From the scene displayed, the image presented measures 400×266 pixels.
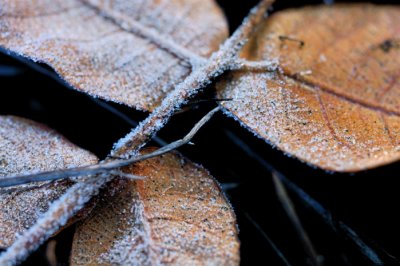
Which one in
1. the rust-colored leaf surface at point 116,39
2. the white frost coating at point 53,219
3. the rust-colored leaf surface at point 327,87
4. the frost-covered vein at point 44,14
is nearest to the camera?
the white frost coating at point 53,219

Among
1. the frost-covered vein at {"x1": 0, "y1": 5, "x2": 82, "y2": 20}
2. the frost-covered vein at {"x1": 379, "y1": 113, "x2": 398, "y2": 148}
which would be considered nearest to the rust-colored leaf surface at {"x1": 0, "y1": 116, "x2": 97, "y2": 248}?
the frost-covered vein at {"x1": 0, "y1": 5, "x2": 82, "y2": 20}

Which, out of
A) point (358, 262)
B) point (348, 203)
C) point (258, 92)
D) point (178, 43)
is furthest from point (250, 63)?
point (358, 262)

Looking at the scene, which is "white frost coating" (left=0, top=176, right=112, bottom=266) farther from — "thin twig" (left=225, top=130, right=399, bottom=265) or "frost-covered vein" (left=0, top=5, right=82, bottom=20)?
"frost-covered vein" (left=0, top=5, right=82, bottom=20)

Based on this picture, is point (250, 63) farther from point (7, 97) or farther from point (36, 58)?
point (7, 97)

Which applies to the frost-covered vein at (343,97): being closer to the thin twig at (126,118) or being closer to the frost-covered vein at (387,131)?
the frost-covered vein at (387,131)

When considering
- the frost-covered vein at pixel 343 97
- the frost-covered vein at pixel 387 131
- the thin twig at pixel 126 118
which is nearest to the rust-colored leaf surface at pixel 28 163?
the thin twig at pixel 126 118

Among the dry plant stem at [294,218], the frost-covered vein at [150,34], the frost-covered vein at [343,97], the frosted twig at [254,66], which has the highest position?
the frost-covered vein at [343,97]

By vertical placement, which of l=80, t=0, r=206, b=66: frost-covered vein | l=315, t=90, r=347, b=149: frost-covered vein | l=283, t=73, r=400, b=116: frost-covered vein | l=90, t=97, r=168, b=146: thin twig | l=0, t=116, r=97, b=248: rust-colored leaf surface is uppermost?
l=283, t=73, r=400, b=116: frost-covered vein
